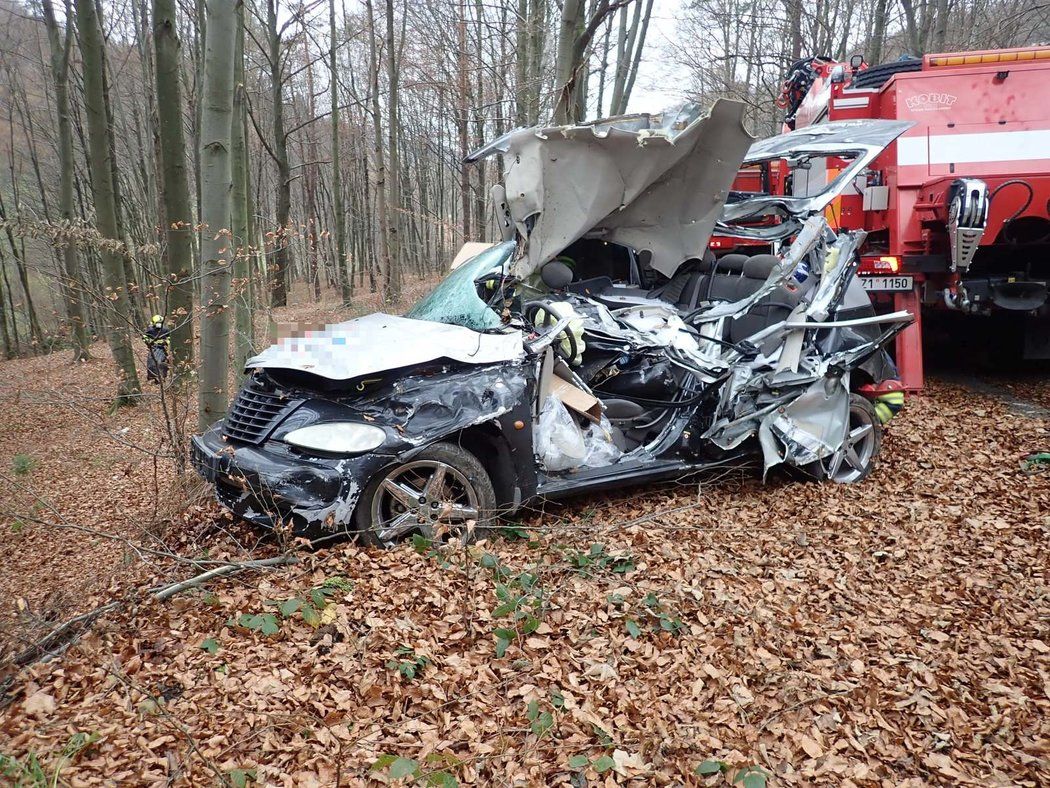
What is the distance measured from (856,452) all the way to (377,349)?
3.78m

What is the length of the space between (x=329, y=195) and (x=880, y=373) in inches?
1221

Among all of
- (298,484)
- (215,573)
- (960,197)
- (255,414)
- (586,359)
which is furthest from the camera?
(960,197)

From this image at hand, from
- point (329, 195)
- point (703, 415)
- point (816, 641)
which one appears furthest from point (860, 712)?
point (329, 195)

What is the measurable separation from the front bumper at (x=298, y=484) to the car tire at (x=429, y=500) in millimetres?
93

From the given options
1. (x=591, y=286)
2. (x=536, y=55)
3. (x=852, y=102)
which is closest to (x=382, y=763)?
(x=591, y=286)

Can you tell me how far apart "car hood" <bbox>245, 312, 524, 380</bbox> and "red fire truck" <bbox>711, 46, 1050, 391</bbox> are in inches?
165

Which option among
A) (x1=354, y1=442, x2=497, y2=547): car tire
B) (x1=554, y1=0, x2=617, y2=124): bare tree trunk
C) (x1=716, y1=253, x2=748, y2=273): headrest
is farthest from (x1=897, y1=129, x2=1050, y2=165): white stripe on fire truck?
(x1=354, y1=442, x2=497, y2=547): car tire

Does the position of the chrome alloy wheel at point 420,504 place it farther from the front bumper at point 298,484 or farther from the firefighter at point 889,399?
the firefighter at point 889,399

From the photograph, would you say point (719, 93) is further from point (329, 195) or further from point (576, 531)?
point (576, 531)

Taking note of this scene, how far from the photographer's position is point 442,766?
2510 millimetres

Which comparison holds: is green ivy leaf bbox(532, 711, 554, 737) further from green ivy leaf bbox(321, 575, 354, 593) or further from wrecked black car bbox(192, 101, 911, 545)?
wrecked black car bbox(192, 101, 911, 545)

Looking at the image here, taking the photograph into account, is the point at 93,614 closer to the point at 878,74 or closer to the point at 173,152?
the point at 173,152

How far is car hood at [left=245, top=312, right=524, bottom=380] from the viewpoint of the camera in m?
3.93

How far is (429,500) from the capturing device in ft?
12.8
